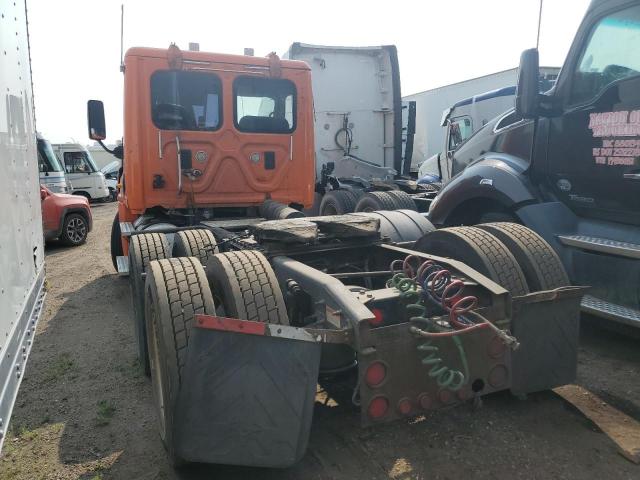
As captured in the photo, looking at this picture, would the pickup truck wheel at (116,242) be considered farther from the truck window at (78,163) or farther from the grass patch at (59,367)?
the truck window at (78,163)

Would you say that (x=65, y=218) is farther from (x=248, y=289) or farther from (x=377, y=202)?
(x=248, y=289)

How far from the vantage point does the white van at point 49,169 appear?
499 inches

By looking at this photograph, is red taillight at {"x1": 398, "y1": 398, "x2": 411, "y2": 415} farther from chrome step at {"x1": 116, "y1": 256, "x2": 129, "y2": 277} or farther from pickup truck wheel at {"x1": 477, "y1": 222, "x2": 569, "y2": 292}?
chrome step at {"x1": 116, "y1": 256, "x2": 129, "y2": 277}

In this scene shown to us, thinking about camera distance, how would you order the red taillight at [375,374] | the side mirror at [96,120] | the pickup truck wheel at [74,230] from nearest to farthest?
the red taillight at [375,374]
the side mirror at [96,120]
the pickup truck wheel at [74,230]

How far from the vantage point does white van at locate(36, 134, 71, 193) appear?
41.6 ft

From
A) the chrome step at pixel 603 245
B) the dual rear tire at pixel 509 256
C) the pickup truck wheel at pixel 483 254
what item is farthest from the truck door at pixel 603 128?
the pickup truck wheel at pixel 483 254

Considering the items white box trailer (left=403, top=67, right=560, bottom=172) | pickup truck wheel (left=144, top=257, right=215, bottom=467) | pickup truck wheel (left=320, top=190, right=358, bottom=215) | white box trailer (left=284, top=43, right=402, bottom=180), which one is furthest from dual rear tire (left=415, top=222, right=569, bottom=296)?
white box trailer (left=403, top=67, right=560, bottom=172)

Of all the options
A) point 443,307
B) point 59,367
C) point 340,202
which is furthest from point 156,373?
point 340,202

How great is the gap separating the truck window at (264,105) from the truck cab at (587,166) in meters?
2.36

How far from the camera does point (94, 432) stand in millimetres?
3393

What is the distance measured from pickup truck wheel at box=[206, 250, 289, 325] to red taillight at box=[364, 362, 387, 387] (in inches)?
21.5

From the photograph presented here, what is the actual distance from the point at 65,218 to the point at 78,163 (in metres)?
10.2

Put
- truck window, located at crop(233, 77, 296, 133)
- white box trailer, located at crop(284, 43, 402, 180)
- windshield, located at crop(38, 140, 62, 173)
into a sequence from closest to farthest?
1. truck window, located at crop(233, 77, 296, 133)
2. white box trailer, located at crop(284, 43, 402, 180)
3. windshield, located at crop(38, 140, 62, 173)

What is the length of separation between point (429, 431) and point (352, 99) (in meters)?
8.02
